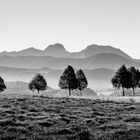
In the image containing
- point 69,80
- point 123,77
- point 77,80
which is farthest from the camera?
point 77,80

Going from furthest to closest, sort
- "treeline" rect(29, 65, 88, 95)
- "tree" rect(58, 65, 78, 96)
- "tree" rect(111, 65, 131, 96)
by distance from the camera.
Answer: "treeline" rect(29, 65, 88, 95)
"tree" rect(111, 65, 131, 96)
"tree" rect(58, 65, 78, 96)

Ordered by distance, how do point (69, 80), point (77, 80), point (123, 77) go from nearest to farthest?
point (69, 80)
point (123, 77)
point (77, 80)

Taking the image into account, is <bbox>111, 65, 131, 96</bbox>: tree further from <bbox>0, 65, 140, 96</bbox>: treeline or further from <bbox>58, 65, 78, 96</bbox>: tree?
<bbox>58, 65, 78, 96</bbox>: tree

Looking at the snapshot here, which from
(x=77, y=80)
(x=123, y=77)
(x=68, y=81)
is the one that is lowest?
(x=68, y=81)

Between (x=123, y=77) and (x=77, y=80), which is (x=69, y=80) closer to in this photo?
(x=77, y=80)

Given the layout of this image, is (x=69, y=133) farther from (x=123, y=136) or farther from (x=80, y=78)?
(x=80, y=78)

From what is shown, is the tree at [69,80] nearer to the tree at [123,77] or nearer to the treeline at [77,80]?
the treeline at [77,80]

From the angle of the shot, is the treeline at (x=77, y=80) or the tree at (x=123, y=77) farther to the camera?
the treeline at (x=77, y=80)

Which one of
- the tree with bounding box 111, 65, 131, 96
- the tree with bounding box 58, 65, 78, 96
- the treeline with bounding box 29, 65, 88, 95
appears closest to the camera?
the tree with bounding box 58, 65, 78, 96

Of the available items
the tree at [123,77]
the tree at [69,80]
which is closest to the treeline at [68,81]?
the tree at [69,80]

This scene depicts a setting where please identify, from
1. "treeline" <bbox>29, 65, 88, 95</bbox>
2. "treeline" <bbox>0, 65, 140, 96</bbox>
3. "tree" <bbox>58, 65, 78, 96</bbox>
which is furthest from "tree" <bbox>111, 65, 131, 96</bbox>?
"tree" <bbox>58, 65, 78, 96</bbox>

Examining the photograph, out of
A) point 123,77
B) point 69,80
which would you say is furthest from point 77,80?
point 123,77

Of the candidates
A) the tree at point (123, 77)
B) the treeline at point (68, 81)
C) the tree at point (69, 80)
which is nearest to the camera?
the tree at point (69, 80)

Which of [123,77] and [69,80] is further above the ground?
[123,77]
